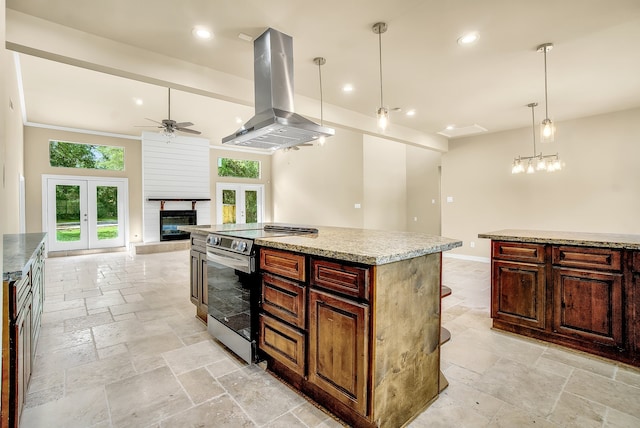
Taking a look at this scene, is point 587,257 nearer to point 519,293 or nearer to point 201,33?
point 519,293

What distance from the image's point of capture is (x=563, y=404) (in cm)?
183

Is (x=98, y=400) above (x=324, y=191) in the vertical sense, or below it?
below

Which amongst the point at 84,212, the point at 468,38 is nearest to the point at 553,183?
the point at 468,38

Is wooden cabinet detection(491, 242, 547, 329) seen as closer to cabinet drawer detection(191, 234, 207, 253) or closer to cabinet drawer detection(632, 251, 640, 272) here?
cabinet drawer detection(632, 251, 640, 272)

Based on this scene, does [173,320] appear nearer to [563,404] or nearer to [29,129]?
[563,404]

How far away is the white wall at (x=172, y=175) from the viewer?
8156 millimetres

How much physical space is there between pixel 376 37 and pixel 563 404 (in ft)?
10.3

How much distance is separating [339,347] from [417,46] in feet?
9.34

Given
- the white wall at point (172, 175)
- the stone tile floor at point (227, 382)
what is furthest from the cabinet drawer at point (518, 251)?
the white wall at point (172, 175)

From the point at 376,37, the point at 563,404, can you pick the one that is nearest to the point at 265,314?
the point at 563,404

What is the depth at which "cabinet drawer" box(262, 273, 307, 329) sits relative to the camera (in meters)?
1.85

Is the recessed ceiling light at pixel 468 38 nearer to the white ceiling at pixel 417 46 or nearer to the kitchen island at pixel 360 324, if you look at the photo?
the white ceiling at pixel 417 46

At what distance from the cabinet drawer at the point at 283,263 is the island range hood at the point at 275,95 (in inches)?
45.8

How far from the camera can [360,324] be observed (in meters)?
1.52
